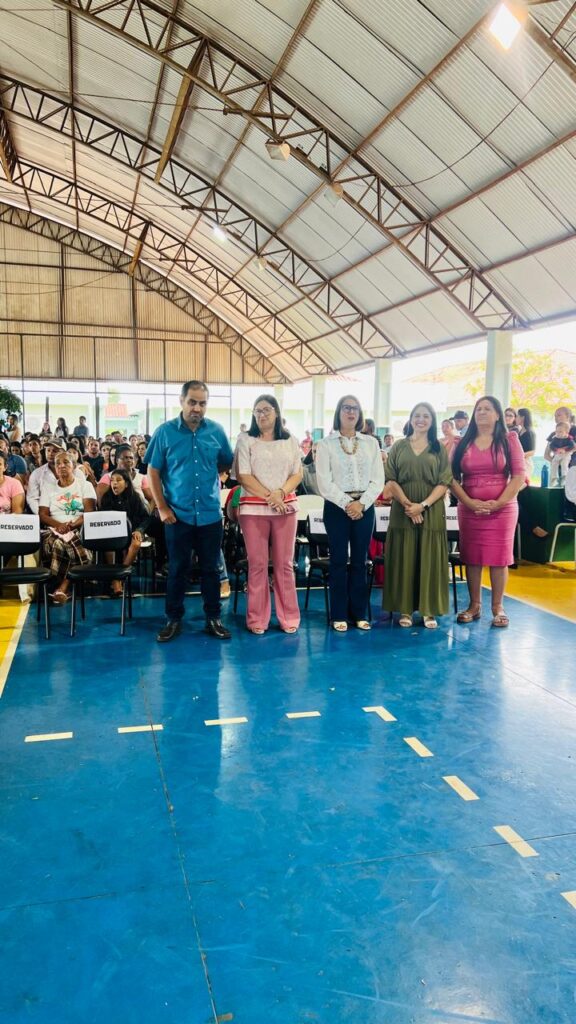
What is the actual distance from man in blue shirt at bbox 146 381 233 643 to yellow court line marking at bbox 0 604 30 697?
0.90m

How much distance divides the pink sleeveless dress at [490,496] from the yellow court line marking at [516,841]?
2.51 m

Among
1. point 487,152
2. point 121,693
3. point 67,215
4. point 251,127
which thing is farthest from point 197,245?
point 121,693

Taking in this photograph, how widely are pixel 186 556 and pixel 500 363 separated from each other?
9318mm

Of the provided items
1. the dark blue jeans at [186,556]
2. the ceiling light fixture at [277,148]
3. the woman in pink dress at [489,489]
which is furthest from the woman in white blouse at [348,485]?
the ceiling light fixture at [277,148]

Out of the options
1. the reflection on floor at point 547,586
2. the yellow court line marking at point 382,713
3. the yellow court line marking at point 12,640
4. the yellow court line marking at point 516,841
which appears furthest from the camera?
the reflection on floor at point 547,586

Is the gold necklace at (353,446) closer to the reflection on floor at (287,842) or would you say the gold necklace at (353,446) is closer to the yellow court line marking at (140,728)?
the reflection on floor at (287,842)

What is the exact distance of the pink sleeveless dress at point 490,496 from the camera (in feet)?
15.2

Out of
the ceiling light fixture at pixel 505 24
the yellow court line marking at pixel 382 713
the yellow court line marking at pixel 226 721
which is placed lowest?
the yellow court line marking at pixel 226 721

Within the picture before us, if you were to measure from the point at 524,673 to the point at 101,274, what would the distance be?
2058cm

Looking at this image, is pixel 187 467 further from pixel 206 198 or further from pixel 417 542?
pixel 206 198

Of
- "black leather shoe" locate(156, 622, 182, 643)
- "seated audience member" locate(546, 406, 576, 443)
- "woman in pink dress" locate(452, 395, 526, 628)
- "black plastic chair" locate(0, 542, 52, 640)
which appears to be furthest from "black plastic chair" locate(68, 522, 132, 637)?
"seated audience member" locate(546, 406, 576, 443)

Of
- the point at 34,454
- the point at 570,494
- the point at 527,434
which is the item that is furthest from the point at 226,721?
the point at 34,454

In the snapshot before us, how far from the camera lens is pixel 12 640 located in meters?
4.37

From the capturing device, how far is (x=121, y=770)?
275cm
